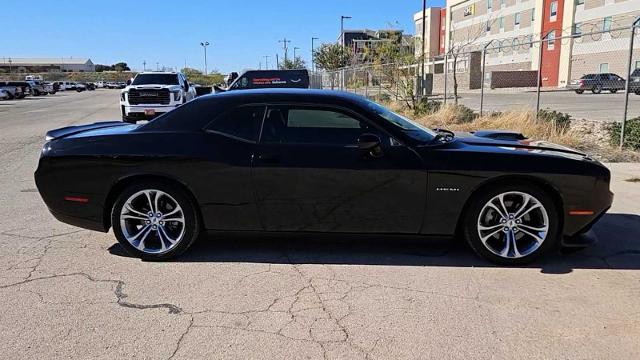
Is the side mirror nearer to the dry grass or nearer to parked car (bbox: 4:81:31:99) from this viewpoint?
the dry grass

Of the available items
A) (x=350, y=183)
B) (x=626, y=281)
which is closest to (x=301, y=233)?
(x=350, y=183)

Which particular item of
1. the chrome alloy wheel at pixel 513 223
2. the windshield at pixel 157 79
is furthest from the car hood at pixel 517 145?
the windshield at pixel 157 79

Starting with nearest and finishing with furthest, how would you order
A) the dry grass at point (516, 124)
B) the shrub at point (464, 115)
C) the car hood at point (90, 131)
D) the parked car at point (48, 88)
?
1. the car hood at point (90, 131)
2. the dry grass at point (516, 124)
3. the shrub at point (464, 115)
4. the parked car at point (48, 88)

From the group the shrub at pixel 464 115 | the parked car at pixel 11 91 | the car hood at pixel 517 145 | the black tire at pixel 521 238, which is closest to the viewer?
the black tire at pixel 521 238

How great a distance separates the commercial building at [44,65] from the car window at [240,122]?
16496 cm

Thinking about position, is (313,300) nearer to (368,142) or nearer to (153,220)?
(368,142)

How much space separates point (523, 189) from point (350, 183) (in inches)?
56.3

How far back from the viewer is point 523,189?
4.47 m

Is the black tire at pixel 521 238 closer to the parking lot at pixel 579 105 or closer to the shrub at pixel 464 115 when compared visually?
the parking lot at pixel 579 105

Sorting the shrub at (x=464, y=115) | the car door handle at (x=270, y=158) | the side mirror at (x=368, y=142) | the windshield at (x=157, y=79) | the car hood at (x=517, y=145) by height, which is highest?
the windshield at (x=157, y=79)

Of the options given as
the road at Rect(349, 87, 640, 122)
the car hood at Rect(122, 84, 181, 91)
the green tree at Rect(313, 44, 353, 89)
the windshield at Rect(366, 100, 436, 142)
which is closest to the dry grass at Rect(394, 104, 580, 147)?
the road at Rect(349, 87, 640, 122)

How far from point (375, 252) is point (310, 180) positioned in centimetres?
95

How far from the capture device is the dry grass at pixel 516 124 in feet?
37.2

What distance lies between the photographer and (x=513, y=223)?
4.53 metres
